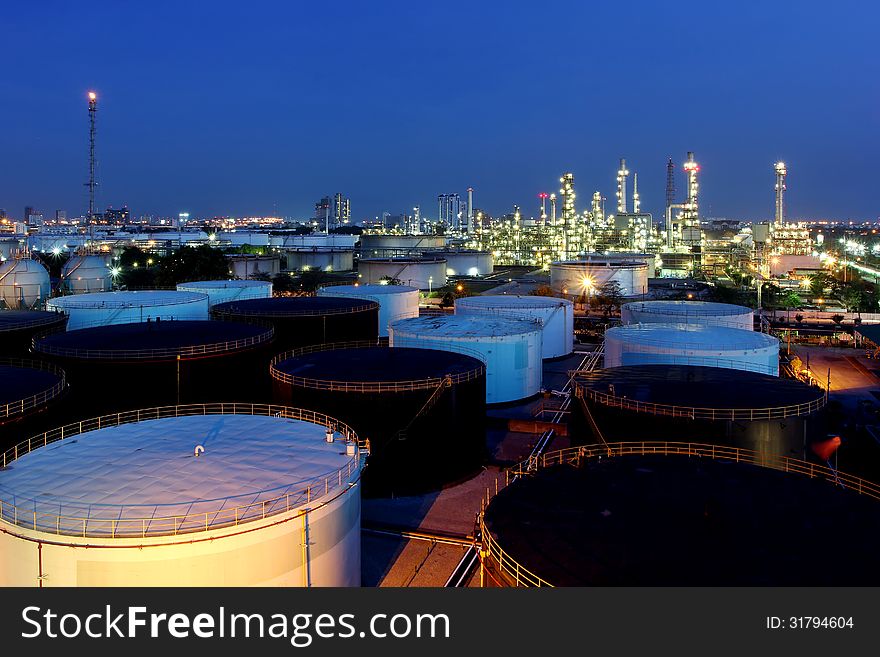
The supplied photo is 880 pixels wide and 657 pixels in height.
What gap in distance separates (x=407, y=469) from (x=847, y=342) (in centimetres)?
3498

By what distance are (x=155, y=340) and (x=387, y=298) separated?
18073 mm

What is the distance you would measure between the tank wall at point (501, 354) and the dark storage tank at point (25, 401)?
12.4 meters

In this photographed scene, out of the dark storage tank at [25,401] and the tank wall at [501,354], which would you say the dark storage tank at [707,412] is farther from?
the dark storage tank at [25,401]

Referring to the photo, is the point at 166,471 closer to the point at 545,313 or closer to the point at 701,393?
the point at 701,393

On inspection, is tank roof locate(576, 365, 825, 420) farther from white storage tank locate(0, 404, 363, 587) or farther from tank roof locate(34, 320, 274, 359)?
tank roof locate(34, 320, 274, 359)

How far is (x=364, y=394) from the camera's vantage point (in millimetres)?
17906

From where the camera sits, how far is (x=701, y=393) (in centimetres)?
1641

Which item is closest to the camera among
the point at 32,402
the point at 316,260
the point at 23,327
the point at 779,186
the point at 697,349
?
the point at 32,402

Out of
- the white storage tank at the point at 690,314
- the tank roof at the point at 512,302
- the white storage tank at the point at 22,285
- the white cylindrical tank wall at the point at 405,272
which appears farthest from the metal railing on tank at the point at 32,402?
the white cylindrical tank wall at the point at 405,272

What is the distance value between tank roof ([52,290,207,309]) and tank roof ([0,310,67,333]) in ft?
7.88

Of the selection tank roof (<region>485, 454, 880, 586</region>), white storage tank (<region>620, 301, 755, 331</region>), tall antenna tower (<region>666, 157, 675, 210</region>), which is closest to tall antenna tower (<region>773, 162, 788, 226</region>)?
tall antenna tower (<region>666, 157, 675, 210</region>)

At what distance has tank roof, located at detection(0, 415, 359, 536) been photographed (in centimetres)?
1044

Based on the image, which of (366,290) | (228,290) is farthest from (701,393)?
(228,290)

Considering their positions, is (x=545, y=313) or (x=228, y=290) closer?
(x=545, y=313)
